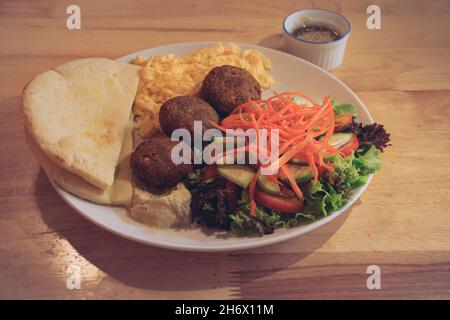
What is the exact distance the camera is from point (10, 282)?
9.00 ft

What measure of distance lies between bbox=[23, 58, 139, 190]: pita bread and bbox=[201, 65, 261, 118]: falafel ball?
66cm

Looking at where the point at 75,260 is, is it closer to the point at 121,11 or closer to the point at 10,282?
the point at 10,282

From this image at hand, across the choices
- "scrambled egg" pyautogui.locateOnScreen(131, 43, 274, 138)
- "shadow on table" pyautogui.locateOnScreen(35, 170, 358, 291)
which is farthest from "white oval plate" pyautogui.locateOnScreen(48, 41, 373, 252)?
"scrambled egg" pyautogui.locateOnScreen(131, 43, 274, 138)

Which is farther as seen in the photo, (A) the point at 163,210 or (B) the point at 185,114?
(B) the point at 185,114

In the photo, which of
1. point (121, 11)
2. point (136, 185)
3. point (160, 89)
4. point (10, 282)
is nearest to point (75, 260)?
point (10, 282)

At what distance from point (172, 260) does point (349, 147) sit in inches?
57.5

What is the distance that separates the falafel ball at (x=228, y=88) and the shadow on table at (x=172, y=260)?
1.17 m

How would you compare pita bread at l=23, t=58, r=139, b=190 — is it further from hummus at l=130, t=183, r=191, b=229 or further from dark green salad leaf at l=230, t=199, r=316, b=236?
dark green salad leaf at l=230, t=199, r=316, b=236

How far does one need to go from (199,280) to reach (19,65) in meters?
3.10

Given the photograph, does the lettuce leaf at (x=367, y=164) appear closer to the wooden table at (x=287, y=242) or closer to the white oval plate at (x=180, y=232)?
the white oval plate at (x=180, y=232)

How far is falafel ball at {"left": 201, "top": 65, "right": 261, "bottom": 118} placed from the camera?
3422 millimetres

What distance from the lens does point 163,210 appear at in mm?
2848

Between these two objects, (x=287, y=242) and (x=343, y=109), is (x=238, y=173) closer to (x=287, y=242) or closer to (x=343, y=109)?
(x=287, y=242)

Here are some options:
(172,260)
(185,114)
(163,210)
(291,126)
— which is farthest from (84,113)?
(291,126)
